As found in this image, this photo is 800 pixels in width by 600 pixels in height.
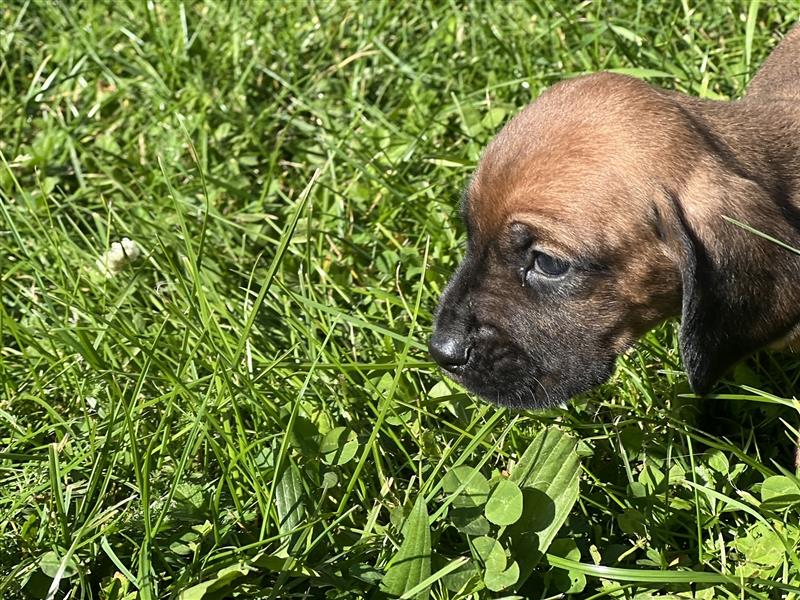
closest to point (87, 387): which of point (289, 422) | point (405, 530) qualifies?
point (289, 422)

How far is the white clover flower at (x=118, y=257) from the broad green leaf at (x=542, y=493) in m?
1.86

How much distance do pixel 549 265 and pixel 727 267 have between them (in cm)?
50

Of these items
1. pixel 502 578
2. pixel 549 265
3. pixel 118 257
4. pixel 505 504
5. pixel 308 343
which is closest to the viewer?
pixel 502 578

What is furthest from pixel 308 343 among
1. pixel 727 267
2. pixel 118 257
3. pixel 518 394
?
pixel 727 267

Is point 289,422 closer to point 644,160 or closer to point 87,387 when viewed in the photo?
point 87,387

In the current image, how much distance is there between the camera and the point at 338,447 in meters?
3.47

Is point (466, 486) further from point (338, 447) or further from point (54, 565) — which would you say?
point (54, 565)

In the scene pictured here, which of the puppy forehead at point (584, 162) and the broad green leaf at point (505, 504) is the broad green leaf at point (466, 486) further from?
the puppy forehead at point (584, 162)

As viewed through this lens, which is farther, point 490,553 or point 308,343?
point 308,343

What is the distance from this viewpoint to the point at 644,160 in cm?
322

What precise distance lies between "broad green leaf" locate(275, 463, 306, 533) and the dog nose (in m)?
0.56

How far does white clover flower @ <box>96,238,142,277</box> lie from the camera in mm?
4328

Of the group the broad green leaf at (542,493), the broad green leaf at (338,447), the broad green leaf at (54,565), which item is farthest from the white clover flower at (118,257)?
the broad green leaf at (542,493)

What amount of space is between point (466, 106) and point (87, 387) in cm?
226
